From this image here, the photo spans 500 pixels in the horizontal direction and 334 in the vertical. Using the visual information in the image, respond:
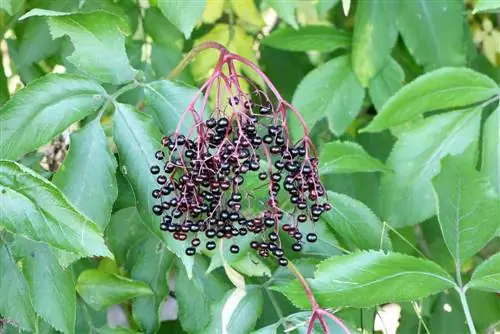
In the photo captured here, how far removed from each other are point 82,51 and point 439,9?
755mm

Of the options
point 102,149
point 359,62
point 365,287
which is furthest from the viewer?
point 359,62

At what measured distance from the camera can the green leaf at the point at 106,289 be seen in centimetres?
124

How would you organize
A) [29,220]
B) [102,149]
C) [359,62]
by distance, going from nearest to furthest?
1. [29,220]
2. [102,149]
3. [359,62]

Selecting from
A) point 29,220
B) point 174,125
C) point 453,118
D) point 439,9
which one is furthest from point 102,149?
point 439,9

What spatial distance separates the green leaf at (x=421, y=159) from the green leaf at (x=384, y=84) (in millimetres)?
236

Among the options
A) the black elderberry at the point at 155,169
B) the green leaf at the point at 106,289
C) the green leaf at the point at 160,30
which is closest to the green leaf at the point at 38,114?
the black elderberry at the point at 155,169

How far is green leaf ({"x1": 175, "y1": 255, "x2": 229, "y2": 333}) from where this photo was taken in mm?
1327

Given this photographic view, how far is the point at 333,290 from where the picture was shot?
984 millimetres

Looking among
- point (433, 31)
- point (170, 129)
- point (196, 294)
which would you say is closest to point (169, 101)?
point (170, 129)

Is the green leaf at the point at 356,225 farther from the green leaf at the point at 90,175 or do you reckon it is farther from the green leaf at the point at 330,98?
the green leaf at the point at 90,175

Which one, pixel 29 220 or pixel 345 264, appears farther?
pixel 345 264

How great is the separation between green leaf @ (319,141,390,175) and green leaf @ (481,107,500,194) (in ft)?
0.56

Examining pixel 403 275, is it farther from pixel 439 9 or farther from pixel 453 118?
pixel 439 9

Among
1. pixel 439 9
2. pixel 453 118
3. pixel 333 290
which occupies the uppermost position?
pixel 439 9
